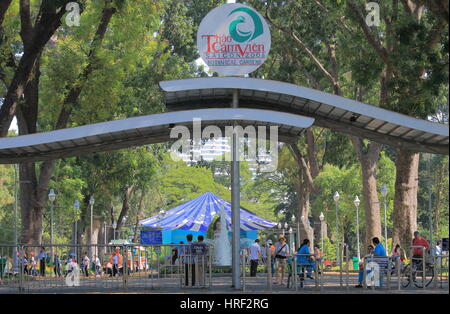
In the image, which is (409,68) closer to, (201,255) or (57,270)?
(201,255)

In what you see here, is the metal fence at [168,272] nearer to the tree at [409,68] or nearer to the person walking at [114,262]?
the person walking at [114,262]

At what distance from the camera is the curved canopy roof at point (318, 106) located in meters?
18.7

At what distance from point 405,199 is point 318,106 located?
359 inches

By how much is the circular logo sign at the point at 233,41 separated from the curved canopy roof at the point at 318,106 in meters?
0.76

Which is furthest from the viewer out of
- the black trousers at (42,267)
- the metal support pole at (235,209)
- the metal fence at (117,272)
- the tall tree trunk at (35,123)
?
the tall tree trunk at (35,123)

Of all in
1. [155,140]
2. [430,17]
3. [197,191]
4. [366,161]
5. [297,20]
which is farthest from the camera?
[197,191]

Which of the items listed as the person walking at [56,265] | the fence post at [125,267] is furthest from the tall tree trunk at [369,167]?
the fence post at [125,267]

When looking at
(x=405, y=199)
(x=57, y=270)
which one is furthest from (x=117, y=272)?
(x=405, y=199)

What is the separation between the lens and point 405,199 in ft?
91.9
